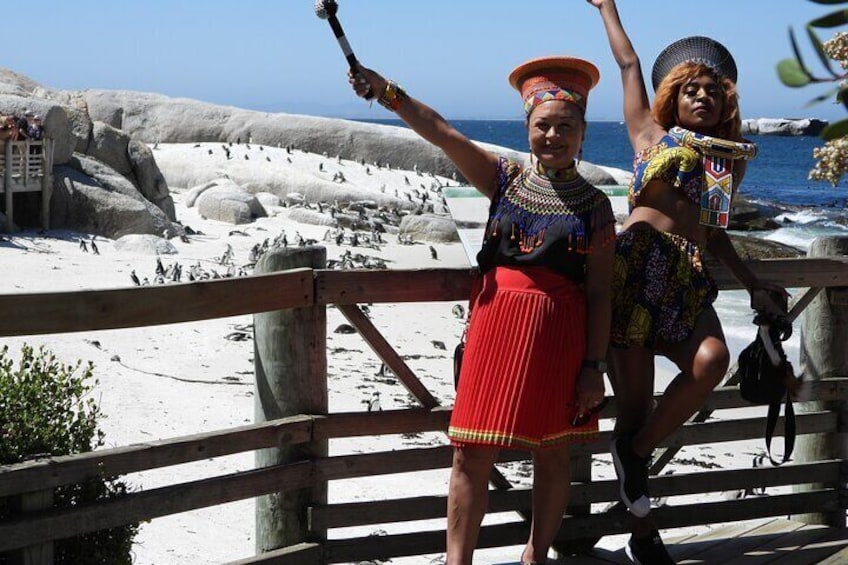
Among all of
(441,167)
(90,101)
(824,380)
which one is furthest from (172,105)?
(824,380)

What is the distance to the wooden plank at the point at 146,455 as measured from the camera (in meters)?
3.54

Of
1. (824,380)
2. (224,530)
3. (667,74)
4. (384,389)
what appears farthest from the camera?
(384,389)

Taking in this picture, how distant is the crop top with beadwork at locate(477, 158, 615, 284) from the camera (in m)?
3.75

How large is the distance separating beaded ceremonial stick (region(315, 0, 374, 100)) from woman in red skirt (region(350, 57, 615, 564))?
0.04 metres

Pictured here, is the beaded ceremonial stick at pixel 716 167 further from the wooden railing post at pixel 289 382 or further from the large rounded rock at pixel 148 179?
the large rounded rock at pixel 148 179

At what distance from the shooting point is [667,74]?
4.10 m

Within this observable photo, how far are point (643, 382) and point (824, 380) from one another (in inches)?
55.1

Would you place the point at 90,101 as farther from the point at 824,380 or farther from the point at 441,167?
the point at 824,380

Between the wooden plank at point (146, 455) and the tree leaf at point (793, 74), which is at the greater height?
the tree leaf at point (793, 74)

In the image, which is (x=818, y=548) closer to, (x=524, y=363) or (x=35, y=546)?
(x=524, y=363)

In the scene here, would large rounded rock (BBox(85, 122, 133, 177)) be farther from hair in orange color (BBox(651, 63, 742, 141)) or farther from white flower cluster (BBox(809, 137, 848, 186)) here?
hair in orange color (BBox(651, 63, 742, 141))

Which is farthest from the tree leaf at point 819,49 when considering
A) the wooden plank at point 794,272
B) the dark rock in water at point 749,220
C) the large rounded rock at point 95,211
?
the dark rock in water at point 749,220

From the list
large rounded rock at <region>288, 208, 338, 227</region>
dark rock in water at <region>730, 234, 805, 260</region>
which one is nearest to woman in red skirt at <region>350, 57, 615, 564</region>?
large rounded rock at <region>288, 208, 338, 227</region>

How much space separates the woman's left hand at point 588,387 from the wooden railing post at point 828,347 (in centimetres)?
172
